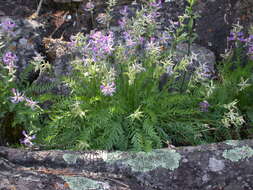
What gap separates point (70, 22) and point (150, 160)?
3.39m

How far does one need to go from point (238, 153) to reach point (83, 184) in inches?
47.1

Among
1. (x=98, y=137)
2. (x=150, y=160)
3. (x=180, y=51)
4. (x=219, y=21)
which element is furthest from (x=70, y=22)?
(x=150, y=160)

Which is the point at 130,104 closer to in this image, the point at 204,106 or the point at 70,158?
the point at 204,106

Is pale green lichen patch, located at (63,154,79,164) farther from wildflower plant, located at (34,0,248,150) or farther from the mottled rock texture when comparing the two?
wildflower plant, located at (34,0,248,150)

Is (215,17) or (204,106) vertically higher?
(215,17)

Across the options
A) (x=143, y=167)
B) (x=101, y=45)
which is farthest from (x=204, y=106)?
(x=143, y=167)

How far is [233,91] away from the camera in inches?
162

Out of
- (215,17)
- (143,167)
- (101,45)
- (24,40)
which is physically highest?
(215,17)

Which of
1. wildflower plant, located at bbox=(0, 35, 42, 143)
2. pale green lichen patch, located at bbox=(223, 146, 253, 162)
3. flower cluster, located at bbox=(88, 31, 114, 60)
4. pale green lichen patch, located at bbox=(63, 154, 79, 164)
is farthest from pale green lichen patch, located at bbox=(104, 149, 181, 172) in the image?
wildflower plant, located at bbox=(0, 35, 42, 143)

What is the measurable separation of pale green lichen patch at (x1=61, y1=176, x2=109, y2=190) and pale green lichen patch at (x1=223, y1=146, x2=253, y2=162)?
38.3 inches

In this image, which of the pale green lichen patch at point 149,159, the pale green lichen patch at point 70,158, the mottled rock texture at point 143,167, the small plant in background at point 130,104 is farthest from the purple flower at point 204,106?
the pale green lichen patch at point 70,158

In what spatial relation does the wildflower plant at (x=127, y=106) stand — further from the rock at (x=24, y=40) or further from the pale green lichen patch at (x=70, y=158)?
the rock at (x=24, y=40)

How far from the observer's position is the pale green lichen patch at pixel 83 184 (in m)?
2.40

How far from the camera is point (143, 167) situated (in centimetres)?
274
